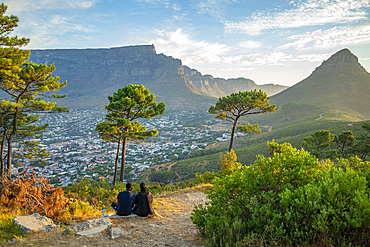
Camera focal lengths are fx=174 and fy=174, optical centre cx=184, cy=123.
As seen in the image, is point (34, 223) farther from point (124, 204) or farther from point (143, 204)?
point (143, 204)

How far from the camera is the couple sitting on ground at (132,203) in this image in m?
5.36

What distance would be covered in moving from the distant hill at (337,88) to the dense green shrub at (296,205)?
85.6 metres

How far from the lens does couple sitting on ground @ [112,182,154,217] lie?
5.36 m

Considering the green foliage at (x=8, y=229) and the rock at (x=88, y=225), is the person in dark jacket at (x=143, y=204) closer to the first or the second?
the rock at (x=88, y=225)

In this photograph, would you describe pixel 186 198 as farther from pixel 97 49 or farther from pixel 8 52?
pixel 97 49

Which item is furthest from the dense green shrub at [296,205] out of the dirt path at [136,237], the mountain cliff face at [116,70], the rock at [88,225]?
the mountain cliff face at [116,70]

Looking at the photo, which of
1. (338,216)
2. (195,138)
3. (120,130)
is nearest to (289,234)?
(338,216)

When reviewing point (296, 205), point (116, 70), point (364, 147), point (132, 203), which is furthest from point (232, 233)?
point (116, 70)

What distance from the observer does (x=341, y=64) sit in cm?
10425

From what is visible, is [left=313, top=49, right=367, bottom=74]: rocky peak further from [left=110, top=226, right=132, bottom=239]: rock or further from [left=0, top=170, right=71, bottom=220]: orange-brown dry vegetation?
[left=0, top=170, right=71, bottom=220]: orange-brown dry vegetation

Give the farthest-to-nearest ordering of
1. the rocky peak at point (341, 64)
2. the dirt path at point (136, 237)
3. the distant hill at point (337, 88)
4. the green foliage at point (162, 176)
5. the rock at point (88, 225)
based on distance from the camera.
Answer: the rocky peak at point (341, 64), the distant hill at point (337, 88), the green foliage at point (162, 176), the rock at point (88, 225), the dirt path at point (136, 237)

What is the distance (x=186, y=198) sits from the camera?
958 cm

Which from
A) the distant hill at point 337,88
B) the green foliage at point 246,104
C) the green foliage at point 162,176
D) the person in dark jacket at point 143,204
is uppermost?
the distant hill at point 337,88

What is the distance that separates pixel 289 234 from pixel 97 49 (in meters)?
220
